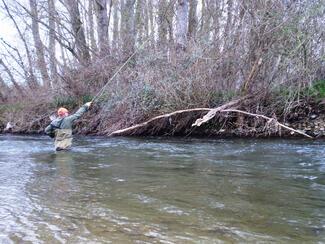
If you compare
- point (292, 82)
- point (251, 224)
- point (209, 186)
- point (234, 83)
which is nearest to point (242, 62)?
point (234, 83)

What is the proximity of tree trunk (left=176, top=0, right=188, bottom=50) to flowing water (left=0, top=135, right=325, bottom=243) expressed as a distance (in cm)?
542

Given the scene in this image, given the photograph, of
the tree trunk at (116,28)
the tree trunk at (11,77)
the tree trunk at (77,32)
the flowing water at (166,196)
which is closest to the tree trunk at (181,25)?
the tree trunk at (116,28)

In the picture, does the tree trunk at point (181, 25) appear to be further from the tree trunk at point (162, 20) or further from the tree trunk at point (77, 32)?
the tree trunk at point (77, 32)

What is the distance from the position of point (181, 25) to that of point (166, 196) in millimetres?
12006

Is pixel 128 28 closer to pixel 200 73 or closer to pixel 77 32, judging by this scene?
pixel 77 32

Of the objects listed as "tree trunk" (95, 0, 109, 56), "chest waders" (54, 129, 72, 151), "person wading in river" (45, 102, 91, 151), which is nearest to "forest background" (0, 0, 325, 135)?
"tree trunk" (95, 0, 109, 56)

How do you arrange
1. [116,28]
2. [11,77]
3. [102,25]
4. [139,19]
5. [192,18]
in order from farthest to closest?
[116,28]
[11,77]
[139,19]
[192,18]
[102,25]

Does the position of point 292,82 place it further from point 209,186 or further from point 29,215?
point 29,215

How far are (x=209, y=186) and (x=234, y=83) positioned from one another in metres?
8.16

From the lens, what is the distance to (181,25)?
17.6 m

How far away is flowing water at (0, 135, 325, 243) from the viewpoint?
191 inches

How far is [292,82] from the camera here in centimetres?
1337

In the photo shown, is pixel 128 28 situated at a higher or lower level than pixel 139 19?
lower

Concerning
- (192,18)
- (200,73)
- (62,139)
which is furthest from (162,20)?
(62,139)
